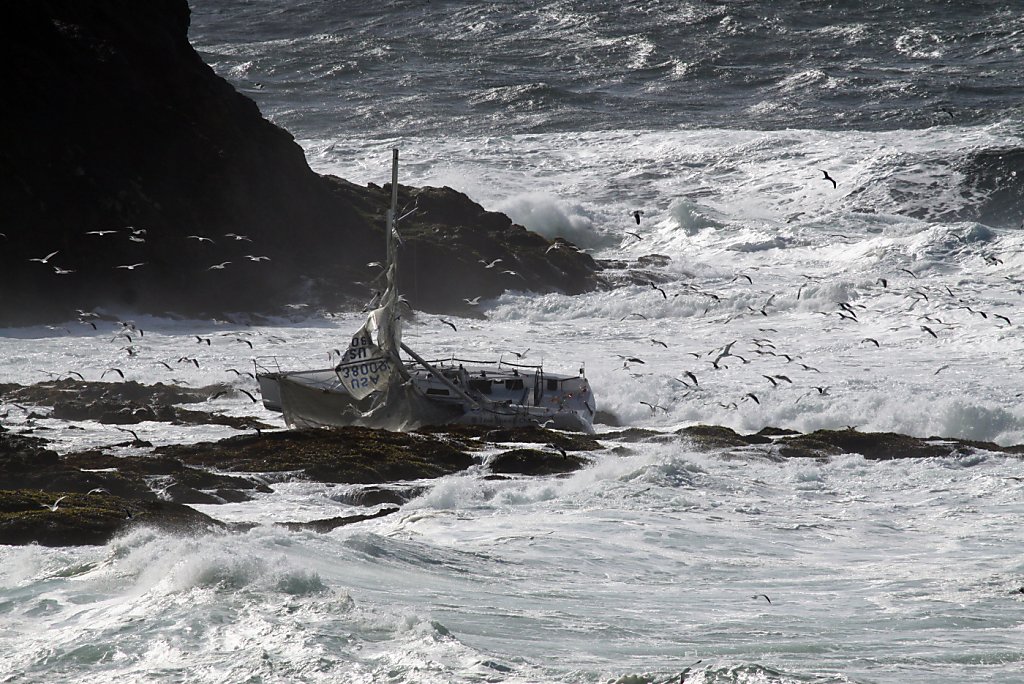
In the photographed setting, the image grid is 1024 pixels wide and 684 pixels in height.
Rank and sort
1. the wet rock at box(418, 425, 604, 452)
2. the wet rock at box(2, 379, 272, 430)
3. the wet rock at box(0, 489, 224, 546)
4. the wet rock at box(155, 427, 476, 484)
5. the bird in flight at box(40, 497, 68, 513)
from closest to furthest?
the wet rock at box(0, 489, 224, 546) < the bird in flight at box(40, 497, 68, 513) < the wet rock at box(155, 427, 476, 484) < the wet rock at box(418, 425, 604, 452) < the wet rock at box(2, 379, 272, 430)

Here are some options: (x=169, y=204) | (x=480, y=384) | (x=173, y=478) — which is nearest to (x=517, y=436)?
(x=480, y=384)

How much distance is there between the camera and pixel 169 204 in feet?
134

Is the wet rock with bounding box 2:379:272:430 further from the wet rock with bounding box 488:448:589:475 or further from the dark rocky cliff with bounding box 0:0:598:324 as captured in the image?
the dark rocky cliff with bounding box 0:0:598:324

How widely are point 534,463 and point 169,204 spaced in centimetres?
2186

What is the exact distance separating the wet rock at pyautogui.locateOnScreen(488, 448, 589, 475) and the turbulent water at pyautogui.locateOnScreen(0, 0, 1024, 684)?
0.60 metres

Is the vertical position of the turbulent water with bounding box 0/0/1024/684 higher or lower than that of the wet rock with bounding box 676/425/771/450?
higher

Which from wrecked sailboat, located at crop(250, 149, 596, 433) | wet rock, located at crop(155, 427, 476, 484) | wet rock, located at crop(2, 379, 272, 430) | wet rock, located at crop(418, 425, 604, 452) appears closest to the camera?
wet rock, located at crop(155, 427, 476, 484)

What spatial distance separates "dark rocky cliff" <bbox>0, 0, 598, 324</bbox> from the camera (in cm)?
3884

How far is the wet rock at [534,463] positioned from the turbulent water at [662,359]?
60 cm

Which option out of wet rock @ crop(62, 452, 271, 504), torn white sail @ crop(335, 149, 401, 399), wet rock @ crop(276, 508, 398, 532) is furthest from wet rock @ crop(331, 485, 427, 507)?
torn white sail @ crop(335, 149, 401, 399)

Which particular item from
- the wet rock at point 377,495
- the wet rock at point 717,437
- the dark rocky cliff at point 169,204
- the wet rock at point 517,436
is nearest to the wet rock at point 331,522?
the wet rock at point 377,495

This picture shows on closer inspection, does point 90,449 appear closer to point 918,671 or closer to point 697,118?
point 918,671

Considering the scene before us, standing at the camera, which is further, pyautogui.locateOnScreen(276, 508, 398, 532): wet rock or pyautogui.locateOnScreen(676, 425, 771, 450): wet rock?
pyautogui.locateOnScreen(676, 425, 771, 450): wet rock

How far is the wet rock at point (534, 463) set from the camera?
22.8 metres
